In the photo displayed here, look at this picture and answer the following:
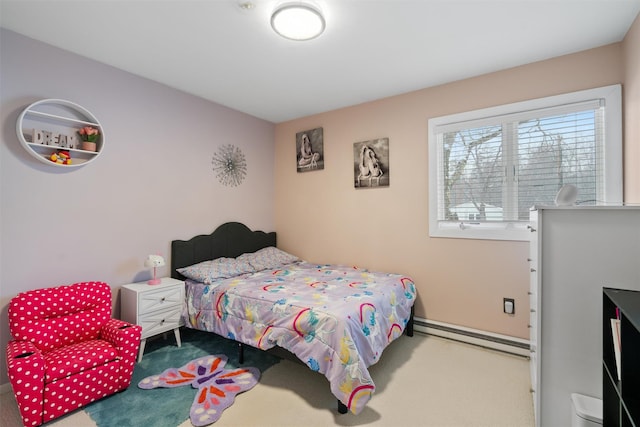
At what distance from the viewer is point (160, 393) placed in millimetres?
2137

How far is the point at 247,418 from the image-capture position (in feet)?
6.21

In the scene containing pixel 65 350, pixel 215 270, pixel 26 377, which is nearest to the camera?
pixel 26 377

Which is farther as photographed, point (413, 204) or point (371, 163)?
point (371, 163)

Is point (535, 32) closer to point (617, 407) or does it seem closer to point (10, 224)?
point (617, 407)

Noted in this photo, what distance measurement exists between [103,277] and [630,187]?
4.19 metres

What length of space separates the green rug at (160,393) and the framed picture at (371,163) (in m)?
2.11

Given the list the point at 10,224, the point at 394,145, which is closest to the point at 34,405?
the point at 10,224

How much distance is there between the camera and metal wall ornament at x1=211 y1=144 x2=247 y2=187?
143 inches

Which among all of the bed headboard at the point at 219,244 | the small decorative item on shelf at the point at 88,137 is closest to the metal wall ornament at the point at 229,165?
the bed headboard at the point at 219,244

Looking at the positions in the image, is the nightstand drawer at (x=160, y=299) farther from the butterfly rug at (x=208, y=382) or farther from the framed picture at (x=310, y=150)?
the framed picture at (x=310, y=150)

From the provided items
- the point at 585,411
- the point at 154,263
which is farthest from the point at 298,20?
the point at 585,411

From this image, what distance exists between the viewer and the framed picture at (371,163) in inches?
136

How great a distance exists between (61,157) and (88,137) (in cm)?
26

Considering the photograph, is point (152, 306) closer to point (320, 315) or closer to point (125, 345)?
point (125, 345)
